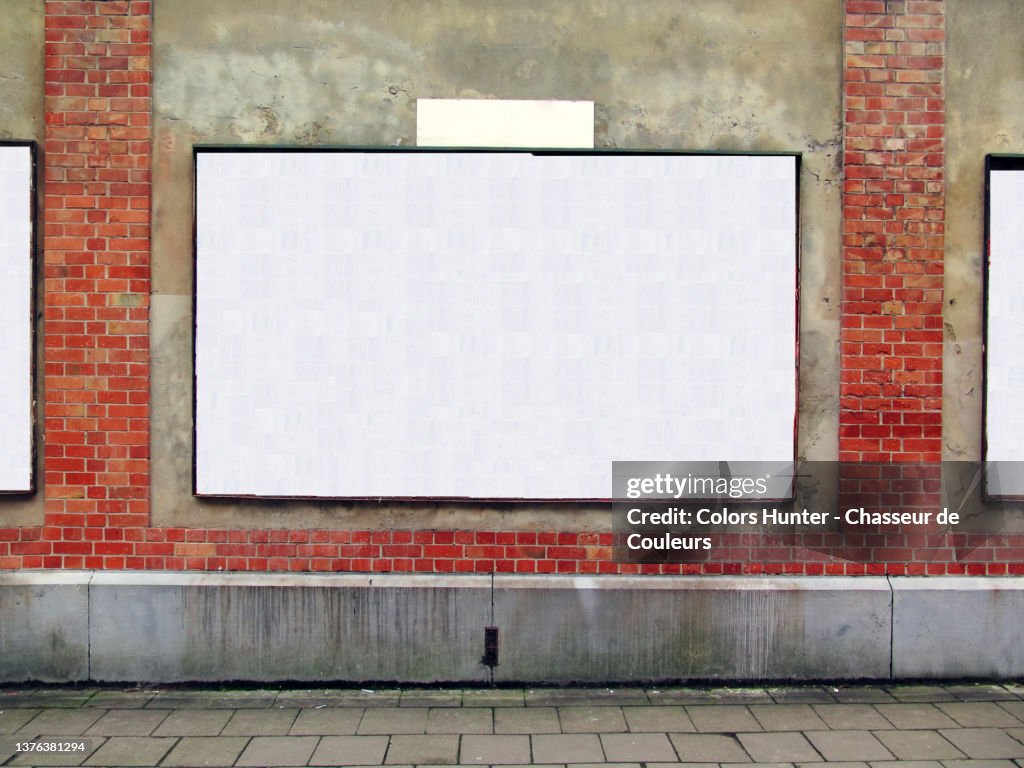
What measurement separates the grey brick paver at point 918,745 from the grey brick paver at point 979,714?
0.97 ft

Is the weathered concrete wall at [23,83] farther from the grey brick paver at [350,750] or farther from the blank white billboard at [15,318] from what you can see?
the grey brick paver at [350,750]

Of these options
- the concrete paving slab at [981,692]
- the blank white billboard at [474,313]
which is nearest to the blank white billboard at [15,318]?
the blank white billboard at [474,313]

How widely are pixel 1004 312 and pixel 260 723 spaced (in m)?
5.12

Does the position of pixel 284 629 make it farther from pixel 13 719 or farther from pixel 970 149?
pixel 970 149

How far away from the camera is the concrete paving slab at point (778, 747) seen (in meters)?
4.21

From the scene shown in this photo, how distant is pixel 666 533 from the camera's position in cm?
529

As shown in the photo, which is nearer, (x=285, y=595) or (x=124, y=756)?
(x=124, y=756)

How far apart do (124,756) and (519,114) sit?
4229mm

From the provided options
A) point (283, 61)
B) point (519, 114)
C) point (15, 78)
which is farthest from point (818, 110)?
point (15, 78)

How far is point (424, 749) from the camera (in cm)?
429

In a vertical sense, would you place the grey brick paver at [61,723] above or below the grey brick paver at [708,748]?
below

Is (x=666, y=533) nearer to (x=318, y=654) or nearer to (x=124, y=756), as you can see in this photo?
(x=318, y=654)

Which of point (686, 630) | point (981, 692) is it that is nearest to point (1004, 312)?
point (981, 692)

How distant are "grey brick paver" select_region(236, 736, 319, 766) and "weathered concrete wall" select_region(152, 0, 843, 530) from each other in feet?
4.36
